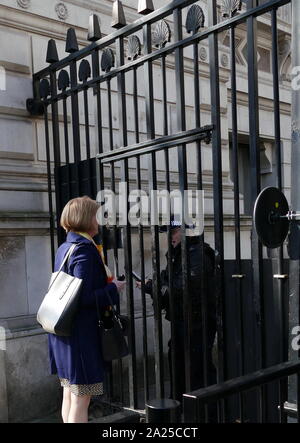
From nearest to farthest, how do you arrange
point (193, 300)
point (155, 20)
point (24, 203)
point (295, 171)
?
point (295, 171), point (155, 20), point (193, 300), point (24, 203)

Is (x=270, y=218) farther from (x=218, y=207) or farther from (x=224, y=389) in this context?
(x=224, y=389)

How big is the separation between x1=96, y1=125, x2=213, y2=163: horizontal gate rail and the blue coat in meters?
0.76

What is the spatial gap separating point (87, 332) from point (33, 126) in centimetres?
238

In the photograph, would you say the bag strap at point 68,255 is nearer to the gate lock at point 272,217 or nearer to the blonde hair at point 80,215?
the blonde hair at point 80,215

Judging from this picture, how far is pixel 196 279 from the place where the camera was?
166 inches

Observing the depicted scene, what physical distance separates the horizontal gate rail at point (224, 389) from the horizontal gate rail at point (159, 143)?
1665 mm

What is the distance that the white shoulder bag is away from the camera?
342cm

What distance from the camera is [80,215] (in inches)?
141

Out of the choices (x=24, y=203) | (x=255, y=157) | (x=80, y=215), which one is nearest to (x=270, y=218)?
(x=255, y=157)

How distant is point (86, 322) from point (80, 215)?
0.71 meters

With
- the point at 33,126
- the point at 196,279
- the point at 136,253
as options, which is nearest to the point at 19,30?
the point at 33,126

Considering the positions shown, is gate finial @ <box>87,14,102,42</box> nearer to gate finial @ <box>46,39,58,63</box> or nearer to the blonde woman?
gate finial @ <box>46,39,58,63</box>

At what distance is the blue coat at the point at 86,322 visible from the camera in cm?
348
